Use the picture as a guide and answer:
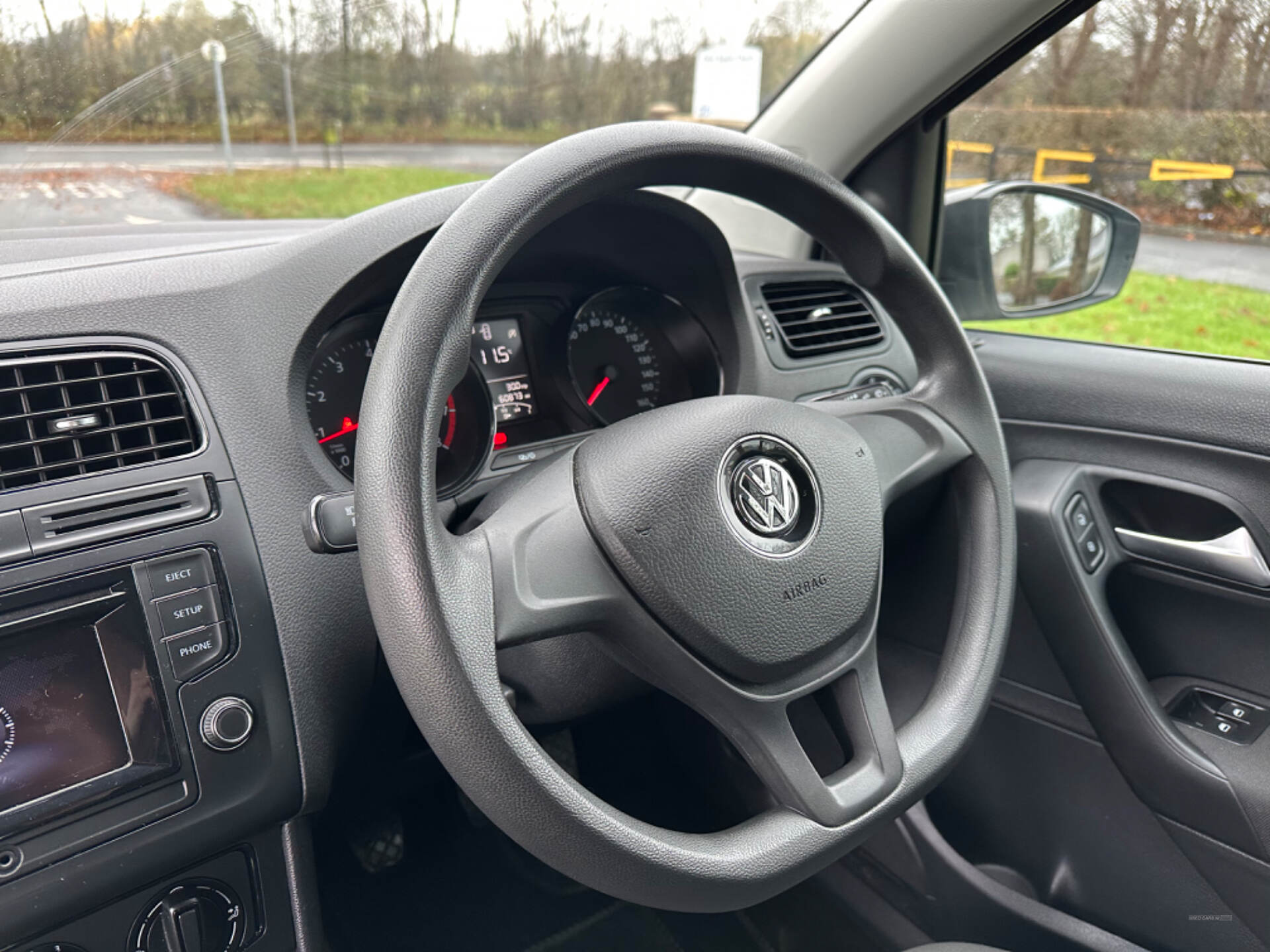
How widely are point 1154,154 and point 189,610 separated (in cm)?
167

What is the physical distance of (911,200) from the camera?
1.97m

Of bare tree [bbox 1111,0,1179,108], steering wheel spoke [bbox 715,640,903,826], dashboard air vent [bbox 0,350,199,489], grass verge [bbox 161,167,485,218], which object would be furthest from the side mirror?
dashboard air vent [bbox 0,350,199,489]

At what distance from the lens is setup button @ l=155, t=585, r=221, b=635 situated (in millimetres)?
1101

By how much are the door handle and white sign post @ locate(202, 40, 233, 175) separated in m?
1.51

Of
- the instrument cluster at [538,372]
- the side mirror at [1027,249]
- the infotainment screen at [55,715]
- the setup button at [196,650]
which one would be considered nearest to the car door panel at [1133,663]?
the side mirror at [1027,249]

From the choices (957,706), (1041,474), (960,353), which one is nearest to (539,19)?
(960,353)

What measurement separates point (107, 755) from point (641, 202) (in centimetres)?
94

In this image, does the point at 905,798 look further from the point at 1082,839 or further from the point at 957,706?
the point at 1082,839

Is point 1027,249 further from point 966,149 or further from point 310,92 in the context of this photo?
point 310,92

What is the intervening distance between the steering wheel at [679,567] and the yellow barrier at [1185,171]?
2.51 feet

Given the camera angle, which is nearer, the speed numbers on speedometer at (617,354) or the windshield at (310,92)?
the windshield at (310,92)

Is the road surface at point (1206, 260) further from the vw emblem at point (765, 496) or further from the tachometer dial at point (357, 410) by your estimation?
the tachometer dial at point (357, 410)

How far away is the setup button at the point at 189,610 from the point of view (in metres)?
1.10

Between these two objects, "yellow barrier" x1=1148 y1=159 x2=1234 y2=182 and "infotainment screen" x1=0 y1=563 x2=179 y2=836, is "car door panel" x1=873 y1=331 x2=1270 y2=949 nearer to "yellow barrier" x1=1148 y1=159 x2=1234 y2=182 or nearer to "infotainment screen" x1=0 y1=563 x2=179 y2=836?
"yellow barrier" x1=1148 y1=159 x2=1234 y2=182
